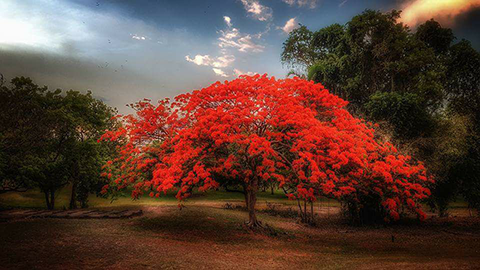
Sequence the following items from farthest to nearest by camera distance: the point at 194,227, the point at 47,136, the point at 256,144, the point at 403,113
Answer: the point at 403,113 → the point at 47,136 → the point at 194,227 → the point at 256,144

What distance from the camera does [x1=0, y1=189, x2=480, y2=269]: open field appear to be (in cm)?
692

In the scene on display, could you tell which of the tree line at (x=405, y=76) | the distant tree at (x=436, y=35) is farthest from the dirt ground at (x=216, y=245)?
the distant tree at (x=436, y=35)

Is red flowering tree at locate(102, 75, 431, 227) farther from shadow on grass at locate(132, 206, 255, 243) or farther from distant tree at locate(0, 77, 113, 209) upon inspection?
distant tree at locate(0, 77, 113, 209)

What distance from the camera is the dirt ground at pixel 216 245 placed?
689cm

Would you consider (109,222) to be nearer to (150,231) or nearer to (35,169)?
(150,231)

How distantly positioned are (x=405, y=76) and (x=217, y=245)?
72.8 feet

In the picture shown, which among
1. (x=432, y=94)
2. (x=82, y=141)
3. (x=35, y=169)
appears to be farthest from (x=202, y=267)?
(x=432, y=94)

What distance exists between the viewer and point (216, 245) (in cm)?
973

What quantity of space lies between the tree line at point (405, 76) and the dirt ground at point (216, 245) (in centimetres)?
694

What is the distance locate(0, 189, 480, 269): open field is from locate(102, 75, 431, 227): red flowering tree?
168 cm

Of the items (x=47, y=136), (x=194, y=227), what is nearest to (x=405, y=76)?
(x=194, y=227)

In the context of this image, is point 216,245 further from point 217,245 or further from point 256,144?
point 256,144

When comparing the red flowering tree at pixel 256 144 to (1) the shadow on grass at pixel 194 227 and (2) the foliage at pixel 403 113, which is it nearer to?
(1) the shadow on grass at pixel 194 227

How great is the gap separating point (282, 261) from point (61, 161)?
51.9ft
